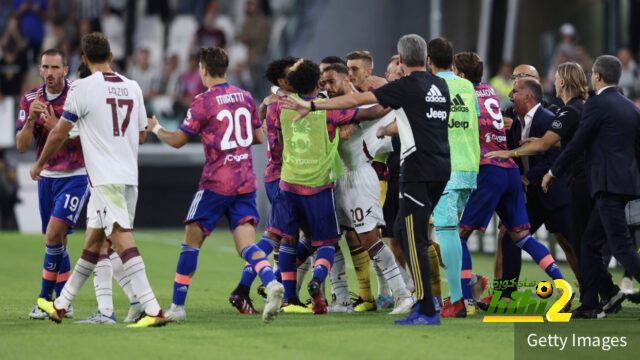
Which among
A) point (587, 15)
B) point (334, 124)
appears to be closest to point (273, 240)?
point (334, 124)

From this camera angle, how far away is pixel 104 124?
24.7ft

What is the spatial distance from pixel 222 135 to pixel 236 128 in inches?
4.9

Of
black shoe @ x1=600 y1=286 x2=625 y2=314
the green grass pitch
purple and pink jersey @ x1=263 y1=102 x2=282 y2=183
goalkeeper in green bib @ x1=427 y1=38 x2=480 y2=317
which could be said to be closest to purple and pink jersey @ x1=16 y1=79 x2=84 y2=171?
the green grass pitch

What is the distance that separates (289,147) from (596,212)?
250 centimetres

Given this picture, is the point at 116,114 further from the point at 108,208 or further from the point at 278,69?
the point at 278,69

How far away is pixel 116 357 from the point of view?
623 cm

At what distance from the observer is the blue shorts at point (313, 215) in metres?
8.50

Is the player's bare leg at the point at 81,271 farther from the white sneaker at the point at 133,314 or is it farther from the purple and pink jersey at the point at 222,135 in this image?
the purple and pink jersey at the point at 222,135

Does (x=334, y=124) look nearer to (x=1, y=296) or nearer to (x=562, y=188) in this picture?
(x=562, y=188)

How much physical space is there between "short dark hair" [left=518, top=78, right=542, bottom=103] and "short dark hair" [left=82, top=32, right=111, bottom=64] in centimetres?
363

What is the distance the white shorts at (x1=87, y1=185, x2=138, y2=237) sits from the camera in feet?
24.6

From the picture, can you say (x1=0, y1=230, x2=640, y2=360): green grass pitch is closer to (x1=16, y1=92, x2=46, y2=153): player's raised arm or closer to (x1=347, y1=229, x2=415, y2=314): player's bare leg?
(x1=347, y1=229, x2=415, y2=314): player's bare leg

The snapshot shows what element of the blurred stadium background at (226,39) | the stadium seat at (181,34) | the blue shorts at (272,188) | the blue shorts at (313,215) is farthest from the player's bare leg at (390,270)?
the stadium seat at (181,34)

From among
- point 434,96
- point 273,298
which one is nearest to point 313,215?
point 273,298
